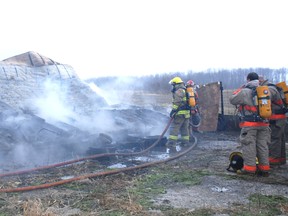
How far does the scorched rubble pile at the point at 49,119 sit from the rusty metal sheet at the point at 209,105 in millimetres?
1470

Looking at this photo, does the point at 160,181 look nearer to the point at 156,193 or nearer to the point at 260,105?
the point at 156,193

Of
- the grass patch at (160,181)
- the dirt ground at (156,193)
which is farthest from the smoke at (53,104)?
the grass patch at (160,181)

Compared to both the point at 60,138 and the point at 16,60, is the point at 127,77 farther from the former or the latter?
the point at 60,138

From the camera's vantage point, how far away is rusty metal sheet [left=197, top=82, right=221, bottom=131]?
11.3 metres

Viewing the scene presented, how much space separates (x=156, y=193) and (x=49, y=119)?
20.1ft

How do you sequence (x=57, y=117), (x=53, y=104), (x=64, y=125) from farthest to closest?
1. (x=53, y=104)
2. (x=57, y=117)
3. (x=64, y=125)

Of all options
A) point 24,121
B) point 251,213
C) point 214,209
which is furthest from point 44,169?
point 251,213

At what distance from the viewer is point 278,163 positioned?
641 centimetres

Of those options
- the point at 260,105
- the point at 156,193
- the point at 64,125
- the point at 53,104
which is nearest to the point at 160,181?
the point at 156,193

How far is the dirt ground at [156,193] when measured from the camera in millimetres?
4031

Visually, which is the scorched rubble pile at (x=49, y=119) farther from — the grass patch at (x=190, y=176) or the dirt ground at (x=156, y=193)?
the grass patch at (x=190, y=176)

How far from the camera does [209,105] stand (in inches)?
445

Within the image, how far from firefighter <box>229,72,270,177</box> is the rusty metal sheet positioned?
5441 mm

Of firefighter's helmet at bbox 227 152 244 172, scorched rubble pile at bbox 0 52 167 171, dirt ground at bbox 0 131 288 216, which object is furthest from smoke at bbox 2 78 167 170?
firefighter's helmet at bbox 227 152 244 172
